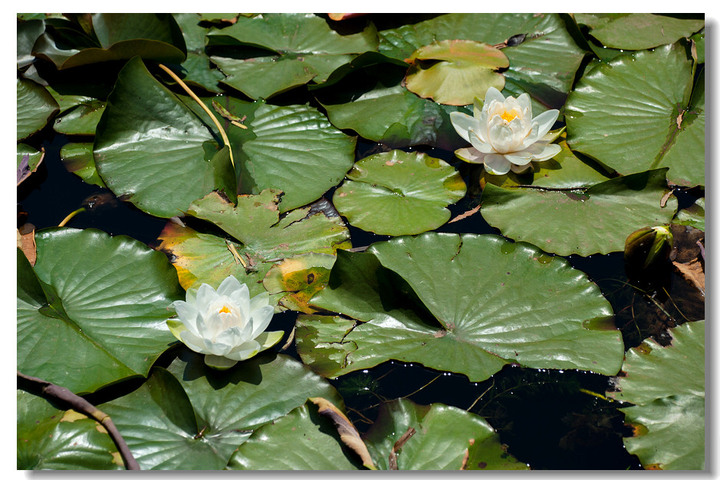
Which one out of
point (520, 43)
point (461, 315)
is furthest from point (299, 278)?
point (520, 43)

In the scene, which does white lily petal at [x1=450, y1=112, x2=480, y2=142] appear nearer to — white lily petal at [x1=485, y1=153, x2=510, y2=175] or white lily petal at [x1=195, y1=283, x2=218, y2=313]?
white lily petal at [x1=485, y1=153, x2=510, y2=175]

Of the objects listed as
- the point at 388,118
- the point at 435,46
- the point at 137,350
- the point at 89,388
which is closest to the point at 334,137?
Answer: the point at 388,118

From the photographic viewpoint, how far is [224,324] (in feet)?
6.51

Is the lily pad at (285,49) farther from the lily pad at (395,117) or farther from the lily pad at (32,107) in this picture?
the lily pad at (32,107)

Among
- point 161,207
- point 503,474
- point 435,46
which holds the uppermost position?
point 435,46

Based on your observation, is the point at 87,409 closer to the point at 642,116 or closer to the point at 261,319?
the point at 261,319

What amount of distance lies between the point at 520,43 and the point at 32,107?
2499 mm

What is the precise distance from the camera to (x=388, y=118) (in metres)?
3.02

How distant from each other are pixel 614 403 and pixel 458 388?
491 mm

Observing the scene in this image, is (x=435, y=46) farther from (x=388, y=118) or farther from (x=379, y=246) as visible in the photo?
(x=379, y=246)

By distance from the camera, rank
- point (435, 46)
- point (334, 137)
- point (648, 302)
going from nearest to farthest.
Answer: point (648, 302)
point (334, 137)
point (435, 46)

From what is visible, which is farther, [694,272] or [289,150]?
[289,150]

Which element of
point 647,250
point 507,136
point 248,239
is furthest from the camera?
point 507,136

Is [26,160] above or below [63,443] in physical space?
above
